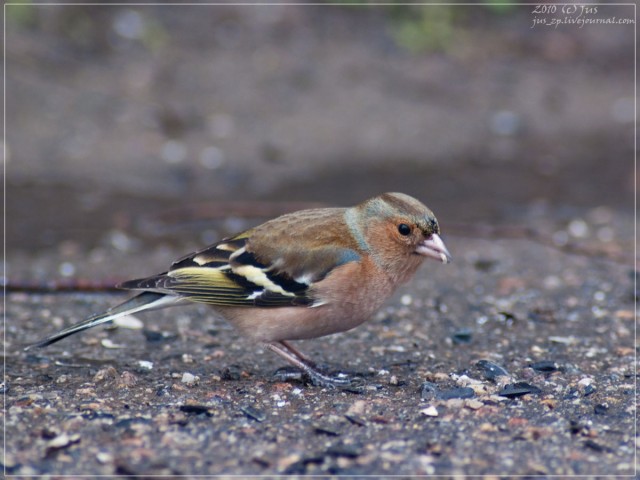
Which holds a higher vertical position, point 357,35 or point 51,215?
point 357,35

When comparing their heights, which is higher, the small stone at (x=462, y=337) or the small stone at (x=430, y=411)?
the small stone at (x=430, y=411)

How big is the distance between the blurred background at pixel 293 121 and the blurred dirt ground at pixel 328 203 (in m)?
0.03

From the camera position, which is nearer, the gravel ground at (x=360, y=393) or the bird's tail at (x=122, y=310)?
the gravel ground at (x=360, y=393)

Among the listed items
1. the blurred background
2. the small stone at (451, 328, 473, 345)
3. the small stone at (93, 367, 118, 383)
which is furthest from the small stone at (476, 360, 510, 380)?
the blurred background

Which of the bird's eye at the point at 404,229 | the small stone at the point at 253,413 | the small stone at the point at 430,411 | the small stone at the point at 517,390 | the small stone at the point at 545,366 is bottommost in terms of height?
the small stone at the point at 545,366

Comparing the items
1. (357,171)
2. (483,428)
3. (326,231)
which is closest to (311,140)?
(357,171)

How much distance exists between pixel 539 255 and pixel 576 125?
3.78m

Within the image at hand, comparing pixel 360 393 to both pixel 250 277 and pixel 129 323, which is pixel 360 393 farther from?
pixel 129 323

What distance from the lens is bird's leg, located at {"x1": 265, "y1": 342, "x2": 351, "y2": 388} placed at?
4391 mm

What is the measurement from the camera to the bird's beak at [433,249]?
438 cm

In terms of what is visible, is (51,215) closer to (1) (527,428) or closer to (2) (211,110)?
(2) (211,110)

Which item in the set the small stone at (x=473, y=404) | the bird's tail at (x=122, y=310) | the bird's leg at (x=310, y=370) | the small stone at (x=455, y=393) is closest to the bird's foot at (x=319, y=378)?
the bird's leg at (x=310, y=370)

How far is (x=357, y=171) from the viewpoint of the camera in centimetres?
897

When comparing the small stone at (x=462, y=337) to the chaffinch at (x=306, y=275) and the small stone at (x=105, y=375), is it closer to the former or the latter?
the chaffinch at (x=306, y=275)
